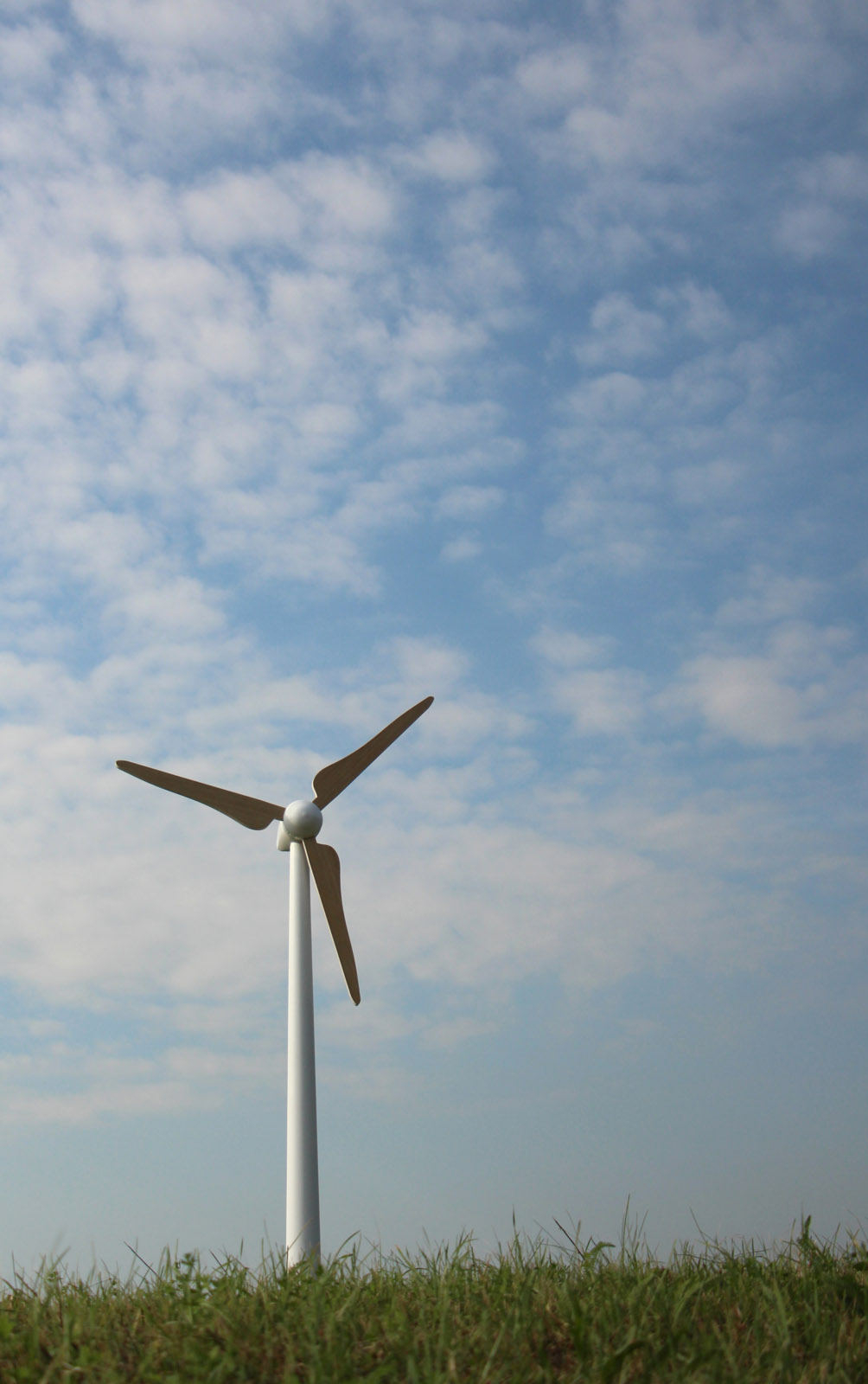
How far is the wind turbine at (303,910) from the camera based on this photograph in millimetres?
16766

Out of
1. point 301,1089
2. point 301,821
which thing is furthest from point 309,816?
point 301,1089

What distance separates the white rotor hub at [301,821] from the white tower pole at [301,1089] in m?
1.05

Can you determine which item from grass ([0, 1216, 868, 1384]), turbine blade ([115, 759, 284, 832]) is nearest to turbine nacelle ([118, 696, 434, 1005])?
turbine blade ([115, 759, 284, 832])

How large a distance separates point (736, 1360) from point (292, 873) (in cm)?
1326

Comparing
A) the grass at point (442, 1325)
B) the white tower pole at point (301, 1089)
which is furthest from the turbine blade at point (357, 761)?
the grass at point (442, 1325)

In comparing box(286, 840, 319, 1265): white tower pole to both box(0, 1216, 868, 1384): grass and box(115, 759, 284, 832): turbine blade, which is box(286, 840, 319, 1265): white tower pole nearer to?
box(115, 759, 284, 832): turbine blade

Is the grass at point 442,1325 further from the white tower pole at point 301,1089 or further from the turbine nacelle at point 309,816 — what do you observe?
the turbine nacelle at point 309,816

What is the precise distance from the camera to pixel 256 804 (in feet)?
69.3

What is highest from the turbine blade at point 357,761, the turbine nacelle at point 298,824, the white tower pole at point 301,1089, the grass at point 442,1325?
the turbine blade at point 357,761

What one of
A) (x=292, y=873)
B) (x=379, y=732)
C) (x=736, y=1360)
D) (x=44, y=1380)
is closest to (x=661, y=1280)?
(x=736, y=1360)

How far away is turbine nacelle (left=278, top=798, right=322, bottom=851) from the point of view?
20609mm

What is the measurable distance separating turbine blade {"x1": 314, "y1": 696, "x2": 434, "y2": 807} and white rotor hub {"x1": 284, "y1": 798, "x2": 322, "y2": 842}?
83 centimetres

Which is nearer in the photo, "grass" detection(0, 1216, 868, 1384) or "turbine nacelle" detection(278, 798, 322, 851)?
"grass" detection(0, 1216, 868, 1384)

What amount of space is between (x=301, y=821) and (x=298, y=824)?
8 cm
